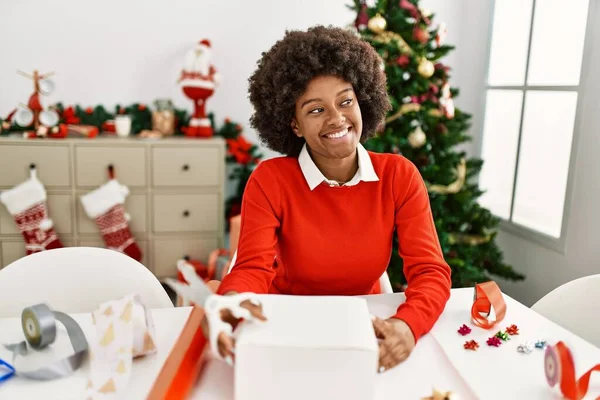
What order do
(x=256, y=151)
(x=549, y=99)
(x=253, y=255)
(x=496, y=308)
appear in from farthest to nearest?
(x=256, y=151) → (x=549, y=99) → (x=253, y=255) → (x=496, y=308)

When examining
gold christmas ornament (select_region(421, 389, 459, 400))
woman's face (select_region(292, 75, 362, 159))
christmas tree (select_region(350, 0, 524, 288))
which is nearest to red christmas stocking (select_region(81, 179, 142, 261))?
christmas tree (select_region(350, 0, 524, 288))

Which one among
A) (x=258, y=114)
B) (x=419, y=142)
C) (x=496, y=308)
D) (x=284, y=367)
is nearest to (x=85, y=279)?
(x=258, y=114)

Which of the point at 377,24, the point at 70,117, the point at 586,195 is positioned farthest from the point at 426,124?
the point at 70,117

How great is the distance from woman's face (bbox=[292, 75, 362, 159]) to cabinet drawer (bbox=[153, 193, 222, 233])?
6.16 feet

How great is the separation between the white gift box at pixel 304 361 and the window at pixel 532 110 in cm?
208

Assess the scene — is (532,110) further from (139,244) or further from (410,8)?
(139,244)

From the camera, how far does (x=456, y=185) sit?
2617 millimetres

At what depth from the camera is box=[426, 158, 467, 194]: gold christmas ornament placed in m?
2.58

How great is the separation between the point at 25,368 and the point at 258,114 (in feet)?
2.68

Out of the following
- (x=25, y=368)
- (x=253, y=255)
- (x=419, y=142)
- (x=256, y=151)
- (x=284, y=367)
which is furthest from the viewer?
(x=256, y=151)

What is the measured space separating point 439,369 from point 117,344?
1.76 feet

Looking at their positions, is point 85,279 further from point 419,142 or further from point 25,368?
point 419,142

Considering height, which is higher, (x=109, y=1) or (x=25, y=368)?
(x=109, y=1)

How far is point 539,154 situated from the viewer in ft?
9.19
